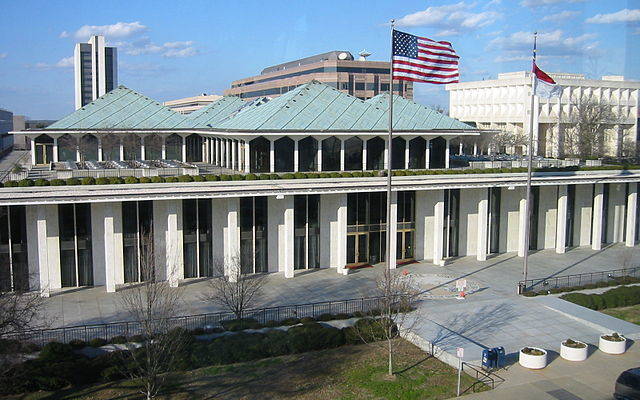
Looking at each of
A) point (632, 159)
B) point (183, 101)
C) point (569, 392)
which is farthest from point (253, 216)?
point (183, 101)

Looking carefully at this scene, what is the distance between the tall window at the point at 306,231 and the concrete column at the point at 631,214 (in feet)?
92.6

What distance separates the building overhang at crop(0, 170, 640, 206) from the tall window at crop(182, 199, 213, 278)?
2681 mm

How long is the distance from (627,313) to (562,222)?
15.7 meters

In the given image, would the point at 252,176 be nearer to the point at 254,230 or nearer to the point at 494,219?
the point at 254,230

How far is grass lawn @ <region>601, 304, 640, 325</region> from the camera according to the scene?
114ft

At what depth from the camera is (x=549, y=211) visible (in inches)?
2087

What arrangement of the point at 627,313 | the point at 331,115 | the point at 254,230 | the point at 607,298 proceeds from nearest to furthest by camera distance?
the point at 627,313 → the point at 607,298 → the point at 254,230 → the point at 331,115

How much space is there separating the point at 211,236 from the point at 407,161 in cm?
1672

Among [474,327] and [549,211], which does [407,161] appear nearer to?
[549,211]

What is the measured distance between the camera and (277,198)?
43281 mm

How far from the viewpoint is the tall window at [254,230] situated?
4288 cm

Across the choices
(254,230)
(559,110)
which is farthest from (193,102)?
(254,230)

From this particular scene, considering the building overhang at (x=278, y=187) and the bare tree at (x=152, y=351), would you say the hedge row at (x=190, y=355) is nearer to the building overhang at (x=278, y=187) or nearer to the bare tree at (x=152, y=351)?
the bare tree at (x=152, y=351)

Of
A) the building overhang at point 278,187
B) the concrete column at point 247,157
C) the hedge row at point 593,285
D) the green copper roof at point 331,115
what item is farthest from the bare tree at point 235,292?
the hedge row at point 593,285
